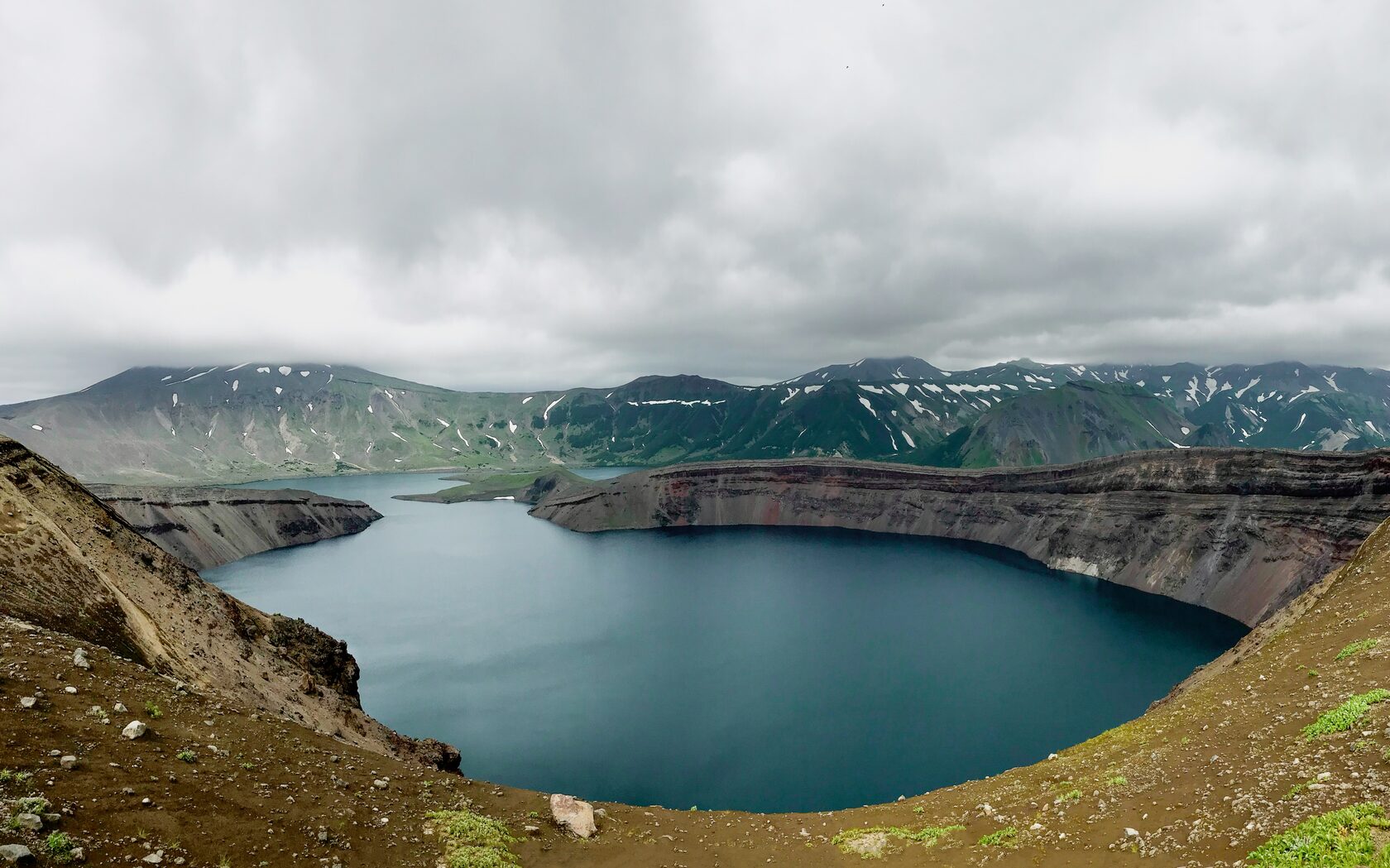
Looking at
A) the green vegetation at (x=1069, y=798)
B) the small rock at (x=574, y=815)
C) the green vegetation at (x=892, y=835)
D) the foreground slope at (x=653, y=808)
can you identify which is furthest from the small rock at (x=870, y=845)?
the small rock at (x=574, y=815)

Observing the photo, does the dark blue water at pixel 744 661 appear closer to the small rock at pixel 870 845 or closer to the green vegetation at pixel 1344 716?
the small rock at pixel 870 845

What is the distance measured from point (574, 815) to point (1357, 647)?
31554 millimetres

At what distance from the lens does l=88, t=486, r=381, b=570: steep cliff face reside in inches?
5492

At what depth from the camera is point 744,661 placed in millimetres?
78562

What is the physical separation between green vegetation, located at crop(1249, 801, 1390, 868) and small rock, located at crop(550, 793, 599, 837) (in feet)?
60.3

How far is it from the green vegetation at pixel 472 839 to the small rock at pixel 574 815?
94.1 inches

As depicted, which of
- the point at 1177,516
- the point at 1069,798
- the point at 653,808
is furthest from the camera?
the point at 1177,516

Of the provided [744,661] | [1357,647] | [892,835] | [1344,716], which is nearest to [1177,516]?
[744,661]

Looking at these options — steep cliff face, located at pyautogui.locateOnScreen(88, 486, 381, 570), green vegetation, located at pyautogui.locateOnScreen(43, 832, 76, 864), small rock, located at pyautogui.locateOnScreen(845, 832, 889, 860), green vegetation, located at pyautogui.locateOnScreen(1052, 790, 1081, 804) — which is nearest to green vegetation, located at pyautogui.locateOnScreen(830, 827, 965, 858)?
small rock, located at pyautogui.locateOnScreen(845, 832, 889, 860)

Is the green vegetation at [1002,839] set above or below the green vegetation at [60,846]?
below

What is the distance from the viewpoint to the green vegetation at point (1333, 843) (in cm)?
1052

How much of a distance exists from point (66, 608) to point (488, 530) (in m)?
177

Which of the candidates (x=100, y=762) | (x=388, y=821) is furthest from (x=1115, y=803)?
(x=100, y=762)

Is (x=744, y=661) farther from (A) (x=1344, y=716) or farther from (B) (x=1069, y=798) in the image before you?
(A) (x=1344, y=716)
